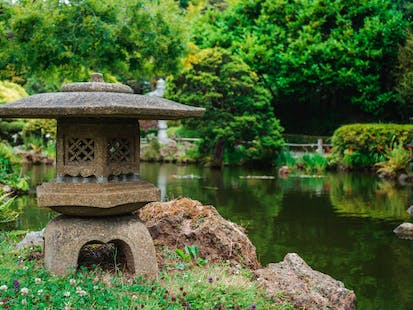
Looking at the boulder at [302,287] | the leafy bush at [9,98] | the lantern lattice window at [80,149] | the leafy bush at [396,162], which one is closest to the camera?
the boulder at [302,287]

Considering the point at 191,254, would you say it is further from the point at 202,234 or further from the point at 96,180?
the point at 96,180

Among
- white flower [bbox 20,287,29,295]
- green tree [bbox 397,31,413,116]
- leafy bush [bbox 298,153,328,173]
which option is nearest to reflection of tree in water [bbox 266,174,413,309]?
white flower [bbox 20,287,29,295]

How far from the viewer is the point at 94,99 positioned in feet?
16.1

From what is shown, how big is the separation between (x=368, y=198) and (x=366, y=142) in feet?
23.8

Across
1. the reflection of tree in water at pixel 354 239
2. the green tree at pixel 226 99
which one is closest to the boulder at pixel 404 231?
the reflection of tree in water at pixel 354 239

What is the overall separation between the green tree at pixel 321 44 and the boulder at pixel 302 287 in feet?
64.7

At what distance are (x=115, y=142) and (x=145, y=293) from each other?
1.57 m

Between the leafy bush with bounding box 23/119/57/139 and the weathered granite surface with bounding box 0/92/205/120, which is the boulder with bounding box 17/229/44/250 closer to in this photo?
the weathered granite surface with bounding box 0/92/205/120

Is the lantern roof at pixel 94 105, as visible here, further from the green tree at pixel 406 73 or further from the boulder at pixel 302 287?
the green tree at pixel 406 73

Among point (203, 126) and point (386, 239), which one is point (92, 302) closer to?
point (386, 239)

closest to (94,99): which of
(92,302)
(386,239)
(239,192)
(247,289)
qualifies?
(92,302)

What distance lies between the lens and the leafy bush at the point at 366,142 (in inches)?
792

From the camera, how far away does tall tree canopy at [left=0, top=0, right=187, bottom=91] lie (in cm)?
1156

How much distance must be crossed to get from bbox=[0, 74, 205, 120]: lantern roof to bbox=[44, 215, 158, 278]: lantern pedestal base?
1.06 metres
